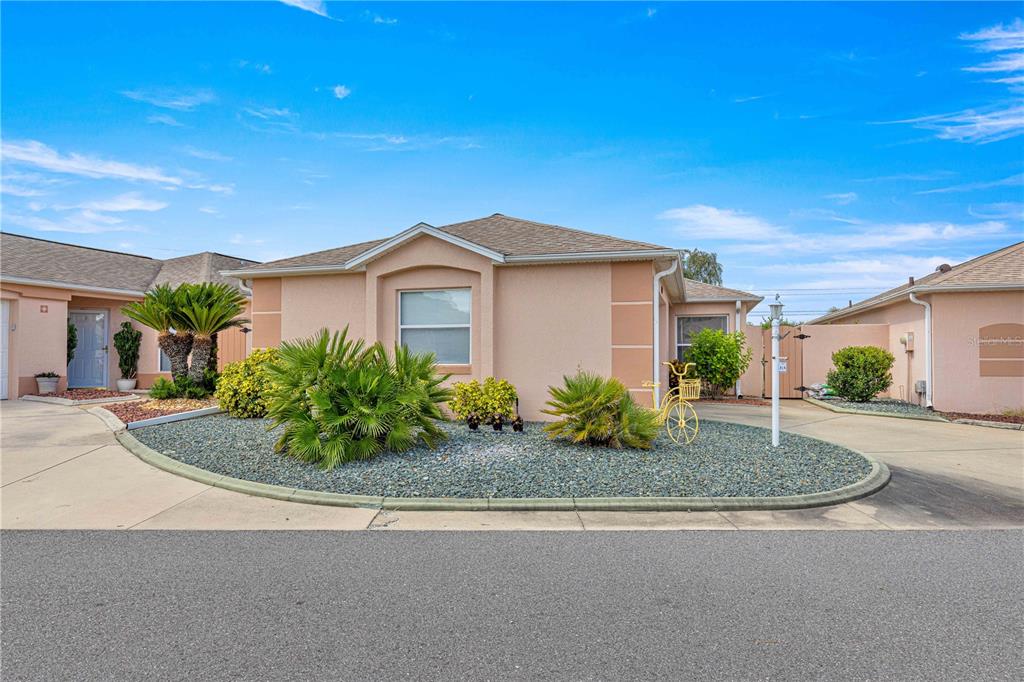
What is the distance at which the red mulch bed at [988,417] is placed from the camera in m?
11.9

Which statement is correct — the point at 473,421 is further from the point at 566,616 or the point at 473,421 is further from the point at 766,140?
the point at 766,140

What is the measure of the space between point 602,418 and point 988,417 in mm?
10630

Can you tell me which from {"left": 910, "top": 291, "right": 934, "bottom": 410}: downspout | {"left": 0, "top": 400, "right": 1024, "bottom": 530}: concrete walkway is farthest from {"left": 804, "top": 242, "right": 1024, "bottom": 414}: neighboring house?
{"left": 0, "top": 400, "right": 1024, "bottom": 530}: concrete walkway

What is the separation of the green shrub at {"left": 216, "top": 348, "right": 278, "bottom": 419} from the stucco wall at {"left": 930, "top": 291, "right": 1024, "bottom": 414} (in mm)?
15348

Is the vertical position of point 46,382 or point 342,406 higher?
point 342,406

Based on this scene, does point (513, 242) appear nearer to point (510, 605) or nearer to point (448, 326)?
point (448, 326)

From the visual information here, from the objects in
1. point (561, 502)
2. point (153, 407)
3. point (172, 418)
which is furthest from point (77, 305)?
point (561, 502)

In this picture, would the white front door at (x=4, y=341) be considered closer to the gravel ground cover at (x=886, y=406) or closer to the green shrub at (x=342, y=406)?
the green shrub at (x=342, y=406)

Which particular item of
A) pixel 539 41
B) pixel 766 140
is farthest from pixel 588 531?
pixel 766 140

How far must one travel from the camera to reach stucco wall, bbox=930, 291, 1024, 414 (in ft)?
41.6

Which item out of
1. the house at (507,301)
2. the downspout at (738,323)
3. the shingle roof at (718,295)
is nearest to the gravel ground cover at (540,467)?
the house at (507,301)

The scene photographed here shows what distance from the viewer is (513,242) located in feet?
37.9

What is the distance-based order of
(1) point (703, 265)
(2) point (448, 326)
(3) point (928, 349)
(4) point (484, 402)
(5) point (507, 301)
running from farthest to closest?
(1) point (703, 265) → (3) point (928, 349) → (2) point (448, 326) → (5) point (507, 301) → (4) point (484, 402)

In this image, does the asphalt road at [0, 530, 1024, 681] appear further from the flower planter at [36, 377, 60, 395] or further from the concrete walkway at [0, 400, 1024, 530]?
the flower planter at [36, 377, 60, 395]
